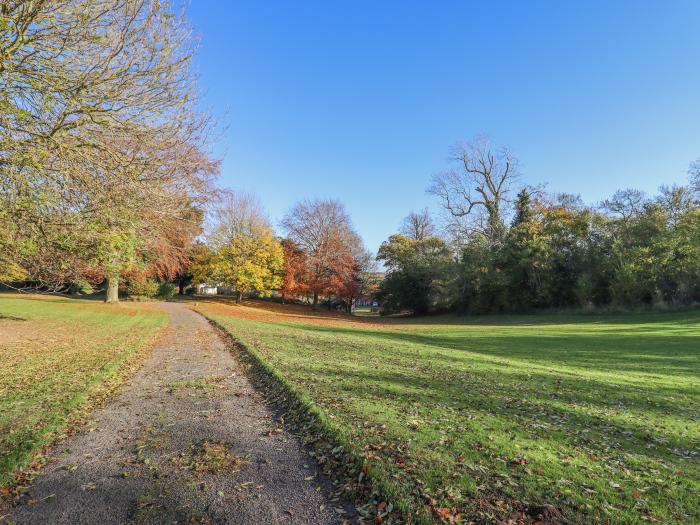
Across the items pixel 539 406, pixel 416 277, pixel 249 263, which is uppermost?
pixel 249 263

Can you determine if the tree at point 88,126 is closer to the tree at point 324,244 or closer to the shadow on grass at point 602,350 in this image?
the shadow on grass at point 602,350

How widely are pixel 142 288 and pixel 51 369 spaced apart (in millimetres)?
32115

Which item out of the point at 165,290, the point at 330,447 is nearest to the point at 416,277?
the point at 165,290

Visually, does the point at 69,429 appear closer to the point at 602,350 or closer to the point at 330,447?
the point at 330,447

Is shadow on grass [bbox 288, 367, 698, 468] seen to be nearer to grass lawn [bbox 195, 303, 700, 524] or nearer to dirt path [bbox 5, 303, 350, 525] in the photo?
grass lawn [bbox 195, 303, 700, 524]

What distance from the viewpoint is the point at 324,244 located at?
4650cm

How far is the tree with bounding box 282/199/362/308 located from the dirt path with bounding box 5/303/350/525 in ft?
126

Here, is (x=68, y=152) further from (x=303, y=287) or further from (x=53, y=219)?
(x=303, y=287)

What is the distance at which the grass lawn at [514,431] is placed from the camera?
3531mm

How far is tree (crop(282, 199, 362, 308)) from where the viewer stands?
148 ft

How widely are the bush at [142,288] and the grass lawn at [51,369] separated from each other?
55.4 feet

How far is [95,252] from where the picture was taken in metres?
8.05

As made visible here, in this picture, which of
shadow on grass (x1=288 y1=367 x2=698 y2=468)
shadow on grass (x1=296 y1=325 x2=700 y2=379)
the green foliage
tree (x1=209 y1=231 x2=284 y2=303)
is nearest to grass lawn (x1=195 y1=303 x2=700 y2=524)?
shadow on grass (x1=288 y1=367 x2=698 y2=468)

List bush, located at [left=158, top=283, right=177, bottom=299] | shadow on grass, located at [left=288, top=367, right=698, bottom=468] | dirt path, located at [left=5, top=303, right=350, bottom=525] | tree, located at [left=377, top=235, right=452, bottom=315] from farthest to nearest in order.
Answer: tree, located at [left=377, top=235, right=452, bottom=315], bush, located at [left=158, top=283, right=177, bottom=299], shadow on grass, located at [left=288, top=367, right=698, bottom=468], dirt path, located at [left=5, top=303, right=350, bottom=525]
